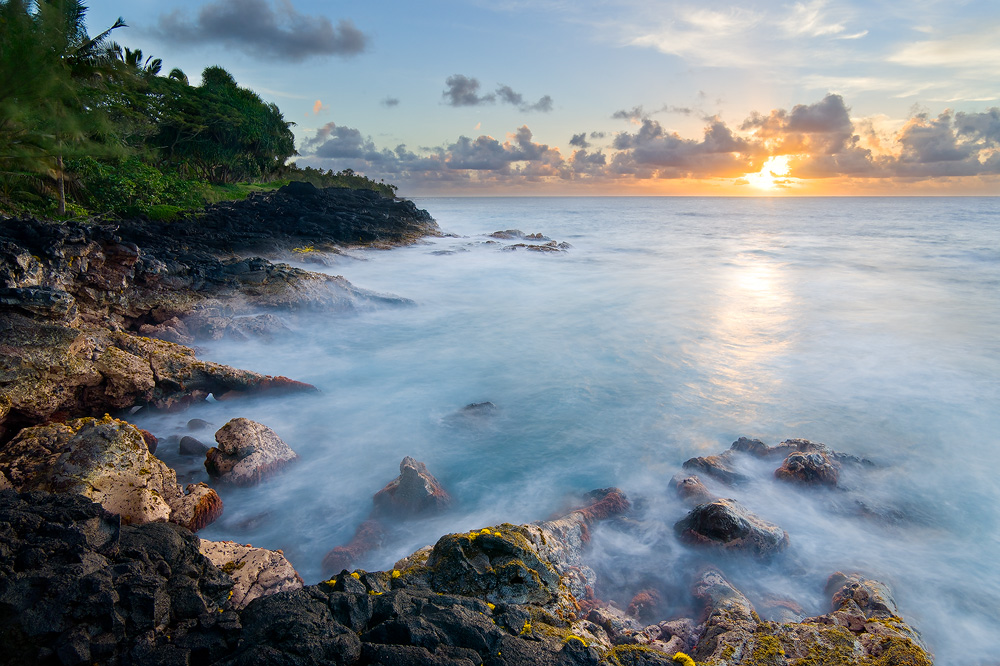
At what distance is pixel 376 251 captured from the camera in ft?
90.2

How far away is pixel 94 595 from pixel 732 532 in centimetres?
567

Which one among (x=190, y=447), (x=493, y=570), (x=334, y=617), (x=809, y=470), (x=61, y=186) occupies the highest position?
(x=61, y=186)

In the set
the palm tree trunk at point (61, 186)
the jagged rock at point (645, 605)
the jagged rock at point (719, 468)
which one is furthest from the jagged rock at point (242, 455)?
the palm tree trunk at point (61, 186)

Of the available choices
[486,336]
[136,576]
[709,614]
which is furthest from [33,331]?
[486,336]

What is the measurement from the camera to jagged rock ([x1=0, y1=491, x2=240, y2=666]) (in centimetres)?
281

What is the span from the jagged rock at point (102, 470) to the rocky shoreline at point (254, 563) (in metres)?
0.02

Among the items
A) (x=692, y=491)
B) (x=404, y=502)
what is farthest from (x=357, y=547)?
(x=692, y=491)

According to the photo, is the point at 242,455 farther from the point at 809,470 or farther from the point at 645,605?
the point at 809,470

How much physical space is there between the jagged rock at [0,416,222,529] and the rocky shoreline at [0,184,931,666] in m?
0.02

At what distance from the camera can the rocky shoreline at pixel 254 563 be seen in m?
2.91

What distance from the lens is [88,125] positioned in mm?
19203

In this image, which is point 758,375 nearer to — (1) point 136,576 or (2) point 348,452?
(2) point 348,452

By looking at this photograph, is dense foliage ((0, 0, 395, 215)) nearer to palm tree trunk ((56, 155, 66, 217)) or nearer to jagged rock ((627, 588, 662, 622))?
palm tree trunk ((56, 155, 66, 217))

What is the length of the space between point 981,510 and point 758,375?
16.7 feet
